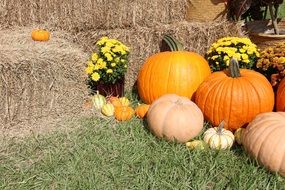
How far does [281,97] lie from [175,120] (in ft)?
3.65

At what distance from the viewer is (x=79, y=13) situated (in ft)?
14.9

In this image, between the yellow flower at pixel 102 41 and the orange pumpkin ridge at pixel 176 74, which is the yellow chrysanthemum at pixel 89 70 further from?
the orange pumpkin ridge at pixel 176 74

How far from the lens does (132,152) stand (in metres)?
3.36

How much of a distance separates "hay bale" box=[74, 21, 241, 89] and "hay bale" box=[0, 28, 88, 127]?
0.51m

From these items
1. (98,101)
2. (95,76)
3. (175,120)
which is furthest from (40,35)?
(175,120)

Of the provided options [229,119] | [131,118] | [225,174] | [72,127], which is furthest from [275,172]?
[72,127]

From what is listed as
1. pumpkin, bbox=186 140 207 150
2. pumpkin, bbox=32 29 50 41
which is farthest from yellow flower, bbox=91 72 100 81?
pumpkin, bbox=186 140 207 150

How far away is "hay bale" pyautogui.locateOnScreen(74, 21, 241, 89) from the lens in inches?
183

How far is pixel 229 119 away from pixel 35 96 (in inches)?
75.2

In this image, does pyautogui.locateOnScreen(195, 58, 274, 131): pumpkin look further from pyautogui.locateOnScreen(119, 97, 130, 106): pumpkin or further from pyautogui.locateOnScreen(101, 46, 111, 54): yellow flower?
pyautogui.locateOnScreen(101, 46, 111, 54): yellow flower

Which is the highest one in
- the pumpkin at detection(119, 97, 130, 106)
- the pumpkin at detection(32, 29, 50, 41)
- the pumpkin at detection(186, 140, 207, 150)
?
the pumpkin at detection(32, 29, 50, 41)

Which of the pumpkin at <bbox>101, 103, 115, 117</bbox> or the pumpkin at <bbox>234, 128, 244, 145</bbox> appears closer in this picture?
the pumpkin at <bbox>234, 128, 244, 145</bbox>

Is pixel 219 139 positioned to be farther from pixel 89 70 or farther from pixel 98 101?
pixel 89 70

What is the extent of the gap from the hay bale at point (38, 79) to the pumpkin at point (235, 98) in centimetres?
136
